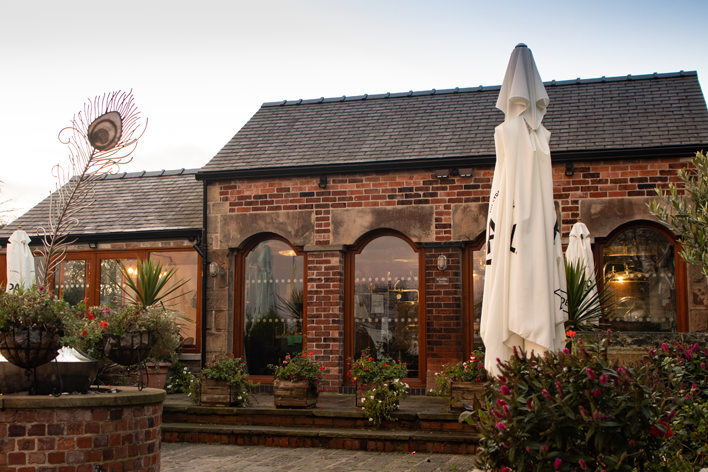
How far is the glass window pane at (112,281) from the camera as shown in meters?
11.2

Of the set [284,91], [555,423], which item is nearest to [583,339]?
[555,423]

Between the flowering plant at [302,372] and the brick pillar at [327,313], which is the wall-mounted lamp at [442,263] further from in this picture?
the flowering plant at [302,372]

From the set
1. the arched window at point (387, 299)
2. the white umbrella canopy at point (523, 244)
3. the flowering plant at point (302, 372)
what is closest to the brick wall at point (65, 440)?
the white umbrella canopy at point (523, 244)

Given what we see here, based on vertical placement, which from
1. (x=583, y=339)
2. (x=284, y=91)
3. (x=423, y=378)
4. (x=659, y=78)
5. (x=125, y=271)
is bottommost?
(x=423, y=378)

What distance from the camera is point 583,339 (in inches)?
203

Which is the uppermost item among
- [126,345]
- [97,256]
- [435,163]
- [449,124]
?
[449,124]

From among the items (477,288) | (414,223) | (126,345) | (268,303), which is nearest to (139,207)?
(268,303)

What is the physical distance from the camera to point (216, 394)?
790 centimetres

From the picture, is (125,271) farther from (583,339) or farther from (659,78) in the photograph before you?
(659,78)

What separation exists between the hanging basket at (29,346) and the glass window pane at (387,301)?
596cm

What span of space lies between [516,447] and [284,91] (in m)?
12.7

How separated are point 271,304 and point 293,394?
2.80 meters

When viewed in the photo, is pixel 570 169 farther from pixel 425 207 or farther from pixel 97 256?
pixel 97 256

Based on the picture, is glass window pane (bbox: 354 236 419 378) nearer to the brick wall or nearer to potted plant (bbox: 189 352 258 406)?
potted plant (bbox: 189 352 258 406)
